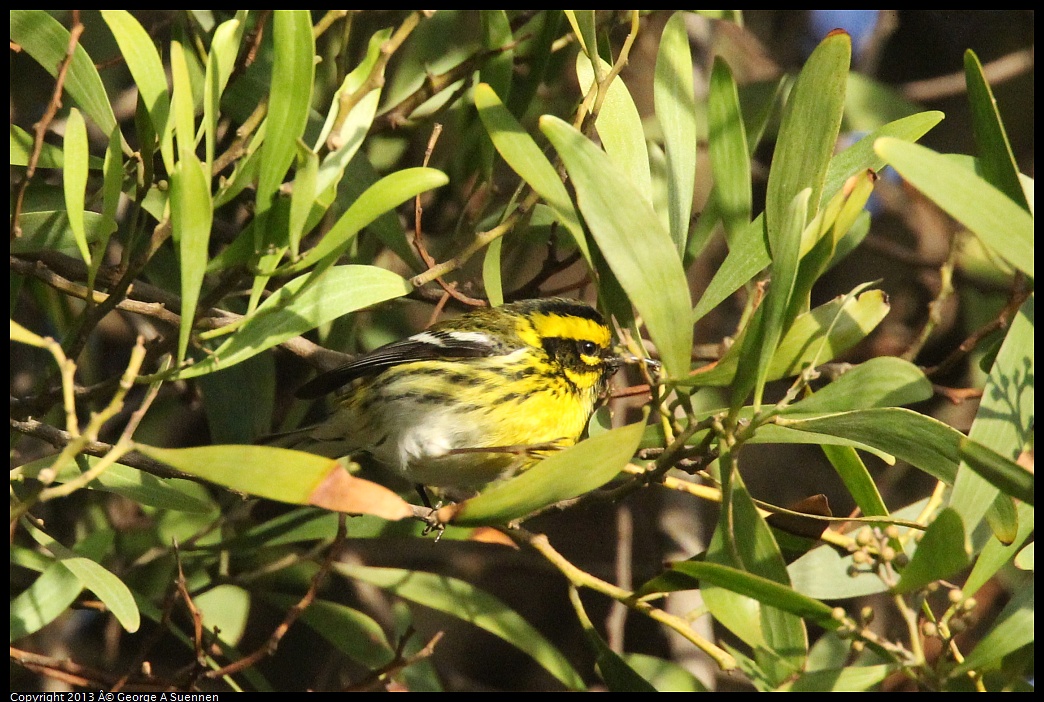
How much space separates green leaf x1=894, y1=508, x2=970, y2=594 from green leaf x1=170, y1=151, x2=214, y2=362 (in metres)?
0.99

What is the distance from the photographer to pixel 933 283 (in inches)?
131

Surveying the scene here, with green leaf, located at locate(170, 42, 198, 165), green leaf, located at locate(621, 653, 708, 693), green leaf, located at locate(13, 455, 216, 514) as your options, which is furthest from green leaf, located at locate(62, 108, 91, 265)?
green leaf, located at locate(621, 653, 708, 693)

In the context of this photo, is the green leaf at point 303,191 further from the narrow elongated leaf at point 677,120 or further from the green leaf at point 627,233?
the narrow elongated leaf at point 677,120

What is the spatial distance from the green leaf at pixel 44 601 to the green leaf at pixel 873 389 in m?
1.25

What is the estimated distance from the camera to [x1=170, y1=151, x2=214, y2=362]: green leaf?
1.23 meters

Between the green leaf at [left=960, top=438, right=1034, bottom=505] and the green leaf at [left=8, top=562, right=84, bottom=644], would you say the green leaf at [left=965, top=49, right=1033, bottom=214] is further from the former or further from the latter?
the green leaf at [left=8, top=562, right=84, bottom=644]

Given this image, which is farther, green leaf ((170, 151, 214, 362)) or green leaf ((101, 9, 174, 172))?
green leaf ((101, 9, 174, 172))

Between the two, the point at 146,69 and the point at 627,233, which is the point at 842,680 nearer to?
the point at 627,233

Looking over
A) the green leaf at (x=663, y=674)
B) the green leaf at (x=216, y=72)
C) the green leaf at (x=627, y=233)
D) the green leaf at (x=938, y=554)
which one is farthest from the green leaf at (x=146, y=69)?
the green leaf at (x=663, y=674)

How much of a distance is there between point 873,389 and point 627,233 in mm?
393

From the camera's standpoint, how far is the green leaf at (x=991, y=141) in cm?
132

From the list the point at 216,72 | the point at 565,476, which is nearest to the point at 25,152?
the point at 216,72

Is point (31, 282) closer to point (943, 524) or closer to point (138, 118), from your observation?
point (138, 118)

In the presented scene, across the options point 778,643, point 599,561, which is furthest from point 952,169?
point 599,561
